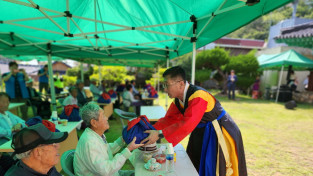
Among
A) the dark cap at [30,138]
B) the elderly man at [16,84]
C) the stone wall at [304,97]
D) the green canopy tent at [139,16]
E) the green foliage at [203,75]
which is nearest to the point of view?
the dark cap at [30,138]

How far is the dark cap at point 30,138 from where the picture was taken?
3.09 feet

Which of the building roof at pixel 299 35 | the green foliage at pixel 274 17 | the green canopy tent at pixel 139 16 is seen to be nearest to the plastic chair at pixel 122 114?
the green canopy tent at pixel 139 16

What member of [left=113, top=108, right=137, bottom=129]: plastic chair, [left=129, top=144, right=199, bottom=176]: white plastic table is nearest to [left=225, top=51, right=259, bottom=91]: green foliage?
[left=113, top=108, right=137, bottom=129]: plastic chair

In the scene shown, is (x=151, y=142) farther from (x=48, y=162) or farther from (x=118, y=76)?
(x=118, y=76)

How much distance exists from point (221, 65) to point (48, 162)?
46.4 feet

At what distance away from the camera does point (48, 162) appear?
107 centimetres

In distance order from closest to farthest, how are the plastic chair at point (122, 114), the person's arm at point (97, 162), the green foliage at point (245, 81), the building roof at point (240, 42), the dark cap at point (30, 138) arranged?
the dark cap at point (30, 138)
the person's arm at point (97, 162)
the plastic chair at point (122, 114)
the green foliage at point (245, 81)
the building roof at point (240, 42)

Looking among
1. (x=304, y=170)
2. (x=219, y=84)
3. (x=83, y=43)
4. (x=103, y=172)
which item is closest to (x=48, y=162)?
(x=103, y=172)

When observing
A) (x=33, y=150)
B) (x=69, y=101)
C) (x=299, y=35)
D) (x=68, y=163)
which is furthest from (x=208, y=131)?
(x=299, y=35)

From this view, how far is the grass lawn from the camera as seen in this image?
3191 mm

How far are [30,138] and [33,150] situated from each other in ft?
0.32

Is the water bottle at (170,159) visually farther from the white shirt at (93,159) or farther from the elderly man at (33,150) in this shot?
the elderly man at (33,150)

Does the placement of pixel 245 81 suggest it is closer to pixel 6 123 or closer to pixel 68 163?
pixel 68 163

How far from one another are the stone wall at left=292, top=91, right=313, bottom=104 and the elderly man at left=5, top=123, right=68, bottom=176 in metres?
14.3
